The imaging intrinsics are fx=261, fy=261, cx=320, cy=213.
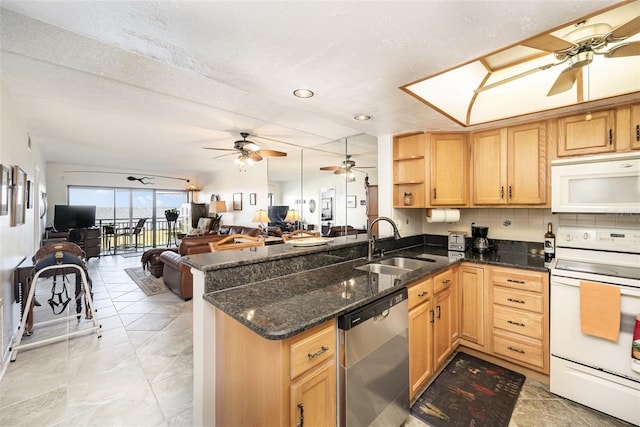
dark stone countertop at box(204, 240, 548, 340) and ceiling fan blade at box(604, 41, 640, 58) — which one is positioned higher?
ceiling fan blade at box(604, 41, 640, 58)

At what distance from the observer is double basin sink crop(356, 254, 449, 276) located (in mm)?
2355

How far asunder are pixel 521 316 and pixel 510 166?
141 centimetres

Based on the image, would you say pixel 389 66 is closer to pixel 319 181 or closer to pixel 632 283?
pixel 632 283

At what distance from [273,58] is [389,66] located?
0.69 metres

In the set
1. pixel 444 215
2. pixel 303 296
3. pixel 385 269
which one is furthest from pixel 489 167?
pixel 303 296

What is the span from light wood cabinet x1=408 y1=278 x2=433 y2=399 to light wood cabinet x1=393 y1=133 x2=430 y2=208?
120 cm

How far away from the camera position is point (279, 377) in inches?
41.5

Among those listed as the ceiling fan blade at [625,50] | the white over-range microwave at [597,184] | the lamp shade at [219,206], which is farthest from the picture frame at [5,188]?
the lamp shade at [219,206]

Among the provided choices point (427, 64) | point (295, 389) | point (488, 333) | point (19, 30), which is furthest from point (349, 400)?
point (19, 30)

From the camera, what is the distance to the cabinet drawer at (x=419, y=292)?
70.9 inches

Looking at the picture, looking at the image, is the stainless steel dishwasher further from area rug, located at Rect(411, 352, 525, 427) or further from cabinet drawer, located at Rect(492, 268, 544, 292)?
cabinet drawer, located at Rect(492, 268, 544, 292)

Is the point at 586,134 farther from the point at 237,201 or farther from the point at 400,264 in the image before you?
the point at 237,201

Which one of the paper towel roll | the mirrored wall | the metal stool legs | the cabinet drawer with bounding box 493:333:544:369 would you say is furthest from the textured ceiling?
the cabinet drawer with bounding box 493:333:544:369

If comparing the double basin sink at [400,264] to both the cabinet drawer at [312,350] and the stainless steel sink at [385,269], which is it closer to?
the stainless steel sink at [385,269]
